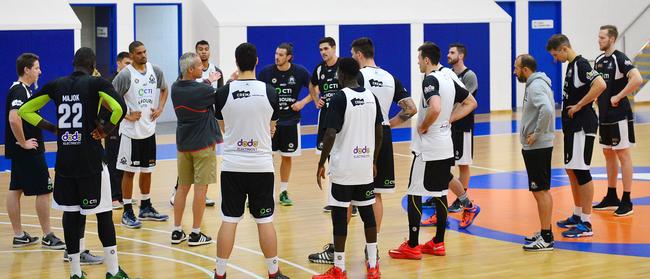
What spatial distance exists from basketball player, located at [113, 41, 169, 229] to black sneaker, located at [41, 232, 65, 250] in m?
1.11

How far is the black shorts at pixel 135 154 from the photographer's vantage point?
1082 cm

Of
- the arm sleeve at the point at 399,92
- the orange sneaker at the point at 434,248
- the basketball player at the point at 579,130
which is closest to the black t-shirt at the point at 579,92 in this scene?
the basketball player at the point at 579,130

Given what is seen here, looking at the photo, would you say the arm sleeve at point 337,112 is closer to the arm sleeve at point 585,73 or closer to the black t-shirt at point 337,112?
the black t-shirt at point 337,112

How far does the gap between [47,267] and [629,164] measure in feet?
21.4

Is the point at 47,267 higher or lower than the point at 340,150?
lower

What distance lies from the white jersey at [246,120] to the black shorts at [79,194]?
1.08m

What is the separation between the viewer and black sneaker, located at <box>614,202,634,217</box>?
10984 millimetres

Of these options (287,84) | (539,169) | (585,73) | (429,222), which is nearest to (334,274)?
(539,169)

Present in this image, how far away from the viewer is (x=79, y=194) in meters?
7.92

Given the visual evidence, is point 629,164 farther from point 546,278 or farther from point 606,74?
point 546,278

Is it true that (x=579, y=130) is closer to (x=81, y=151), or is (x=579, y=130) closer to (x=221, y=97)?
(x=221, y=97)

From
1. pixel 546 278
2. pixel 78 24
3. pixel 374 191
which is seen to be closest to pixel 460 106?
pixel 374 191

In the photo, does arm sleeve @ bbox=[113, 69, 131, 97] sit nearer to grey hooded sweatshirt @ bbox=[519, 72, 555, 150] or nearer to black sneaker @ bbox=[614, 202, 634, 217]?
grey hooded sweatshirt @ bbox=[519, 72, 555, 150]

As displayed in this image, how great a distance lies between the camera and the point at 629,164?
440 inches
